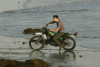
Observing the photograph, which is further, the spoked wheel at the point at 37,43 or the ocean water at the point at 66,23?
the ocean water at the point at 66,23

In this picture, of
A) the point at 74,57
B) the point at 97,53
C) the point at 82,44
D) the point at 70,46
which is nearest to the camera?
the point at 74,57

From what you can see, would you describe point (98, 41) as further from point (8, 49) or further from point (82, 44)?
point (8, 49)

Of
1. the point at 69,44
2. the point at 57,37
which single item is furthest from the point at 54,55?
the point at 69,44

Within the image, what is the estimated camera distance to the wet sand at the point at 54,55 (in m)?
13.7

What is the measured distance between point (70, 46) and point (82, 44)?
2309 mm

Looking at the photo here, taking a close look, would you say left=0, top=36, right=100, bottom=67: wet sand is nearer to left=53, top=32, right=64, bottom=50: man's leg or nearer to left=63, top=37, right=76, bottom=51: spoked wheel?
left=63, top=37, right=76, bottom=51: spoked wheel

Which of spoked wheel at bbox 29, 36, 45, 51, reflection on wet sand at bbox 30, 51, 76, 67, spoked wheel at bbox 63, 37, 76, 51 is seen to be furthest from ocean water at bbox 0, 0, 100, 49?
reflection on wet sand at bbox 30, 51, 76, 67

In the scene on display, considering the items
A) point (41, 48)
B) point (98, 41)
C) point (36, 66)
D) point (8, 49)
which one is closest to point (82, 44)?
point (98, 41)

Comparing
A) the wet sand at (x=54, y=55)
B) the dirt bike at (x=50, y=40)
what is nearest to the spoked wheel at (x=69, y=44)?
the dirt bike at (x=50, y=40)

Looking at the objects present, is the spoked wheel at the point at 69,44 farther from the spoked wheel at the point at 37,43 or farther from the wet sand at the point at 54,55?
the spoked wheel at the point at 37,43

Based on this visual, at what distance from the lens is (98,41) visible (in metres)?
21.0

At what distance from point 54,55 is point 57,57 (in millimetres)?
585

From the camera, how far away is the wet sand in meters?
13.7

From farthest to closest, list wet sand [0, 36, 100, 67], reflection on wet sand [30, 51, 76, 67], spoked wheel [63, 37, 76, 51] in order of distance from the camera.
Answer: spoked wheel [63, 37, 76, 51], wet sand [0, 36, 100, 67], reflection on wet sand [30, 51, 76, 67]
